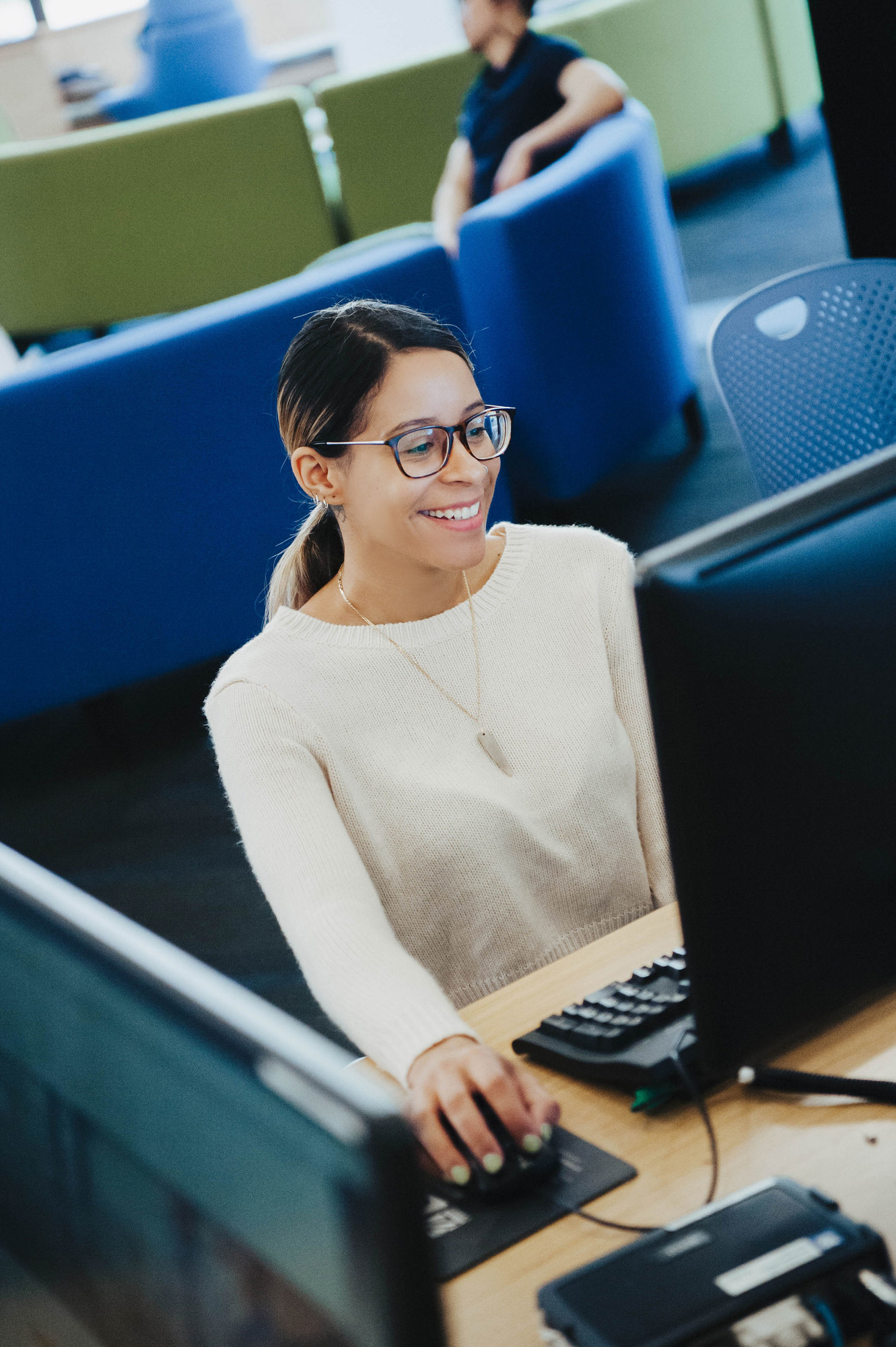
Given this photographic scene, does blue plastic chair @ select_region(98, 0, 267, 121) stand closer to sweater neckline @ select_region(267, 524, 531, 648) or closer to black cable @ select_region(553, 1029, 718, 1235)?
sweater neckline @ select_region(267, 524, 531, 648)

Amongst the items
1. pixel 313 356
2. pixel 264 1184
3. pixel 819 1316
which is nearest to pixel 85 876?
pixel 313 356

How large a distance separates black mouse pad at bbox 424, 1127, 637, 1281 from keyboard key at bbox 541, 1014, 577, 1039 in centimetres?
10

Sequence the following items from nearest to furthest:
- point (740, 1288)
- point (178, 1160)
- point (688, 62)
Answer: point (178, 1160), point (740, 1288), point (688, 62)

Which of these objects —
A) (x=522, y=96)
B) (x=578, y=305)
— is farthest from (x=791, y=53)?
(x=578, y=305)

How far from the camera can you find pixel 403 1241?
0.38m

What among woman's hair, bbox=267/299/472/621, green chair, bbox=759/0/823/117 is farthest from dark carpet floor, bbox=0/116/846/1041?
green chair, bbox=759/0/823/117

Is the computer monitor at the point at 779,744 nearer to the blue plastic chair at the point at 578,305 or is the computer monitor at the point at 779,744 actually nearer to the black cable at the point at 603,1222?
the black cable at the point at 603,1222

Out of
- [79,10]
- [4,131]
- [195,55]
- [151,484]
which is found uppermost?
[79,10]

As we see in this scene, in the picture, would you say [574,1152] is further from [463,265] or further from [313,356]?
[463,265]

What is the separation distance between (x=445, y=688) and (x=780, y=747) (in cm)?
63

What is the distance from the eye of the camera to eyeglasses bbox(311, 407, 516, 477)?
4.41 feet

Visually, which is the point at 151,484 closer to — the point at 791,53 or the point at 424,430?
the point at 424,430

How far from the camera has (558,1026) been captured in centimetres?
102

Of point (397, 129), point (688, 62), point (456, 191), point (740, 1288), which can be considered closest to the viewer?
point (740, 1288)
